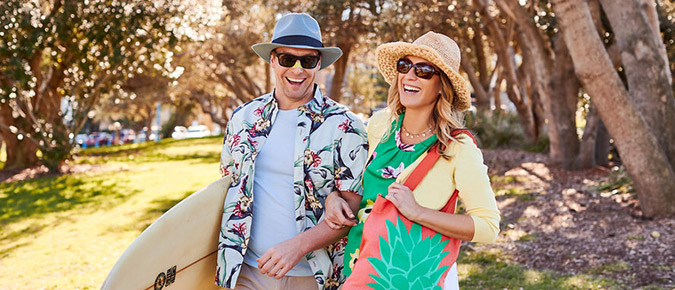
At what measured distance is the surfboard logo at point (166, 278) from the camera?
2852mm

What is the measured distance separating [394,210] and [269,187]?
793mm

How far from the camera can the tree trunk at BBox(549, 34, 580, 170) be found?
13.7 metres

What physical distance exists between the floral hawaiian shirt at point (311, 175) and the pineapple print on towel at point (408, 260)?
0.50 meters

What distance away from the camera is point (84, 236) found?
8.41 m

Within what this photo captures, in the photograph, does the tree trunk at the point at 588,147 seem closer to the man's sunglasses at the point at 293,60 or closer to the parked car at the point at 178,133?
the man's sunglasses at the point at 293,60

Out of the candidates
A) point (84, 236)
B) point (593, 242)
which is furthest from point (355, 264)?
point (84, 236)

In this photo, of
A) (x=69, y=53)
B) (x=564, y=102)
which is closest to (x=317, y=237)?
(x=564, y=102)

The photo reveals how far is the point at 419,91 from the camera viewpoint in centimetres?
257

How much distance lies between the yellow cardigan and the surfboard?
101cm

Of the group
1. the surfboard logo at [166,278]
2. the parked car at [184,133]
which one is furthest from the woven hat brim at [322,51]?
the parked car at [184,133]

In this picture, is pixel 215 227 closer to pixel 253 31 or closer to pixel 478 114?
pixel 478 114

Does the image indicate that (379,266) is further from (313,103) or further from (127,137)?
(127,137)

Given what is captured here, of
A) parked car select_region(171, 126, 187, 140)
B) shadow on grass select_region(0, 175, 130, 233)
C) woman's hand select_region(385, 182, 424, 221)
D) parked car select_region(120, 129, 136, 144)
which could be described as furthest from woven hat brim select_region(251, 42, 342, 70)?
parked car select_region(120, 129, 136, 144)

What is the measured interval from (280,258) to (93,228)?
6.99 metres
